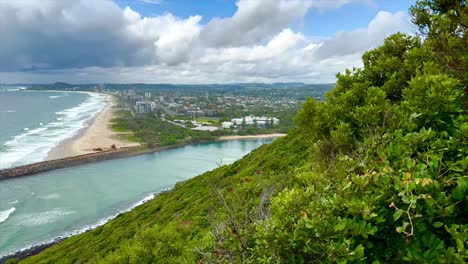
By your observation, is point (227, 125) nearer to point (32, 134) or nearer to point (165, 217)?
point (32, 134)

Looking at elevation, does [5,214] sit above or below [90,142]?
below

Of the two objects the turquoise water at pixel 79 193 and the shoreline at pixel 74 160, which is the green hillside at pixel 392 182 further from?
the shoreline at pixel 74 160

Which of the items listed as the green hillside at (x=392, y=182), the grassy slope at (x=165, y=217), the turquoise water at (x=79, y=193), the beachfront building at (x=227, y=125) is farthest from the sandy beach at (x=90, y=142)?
the green hillside at (x=392, y=182)

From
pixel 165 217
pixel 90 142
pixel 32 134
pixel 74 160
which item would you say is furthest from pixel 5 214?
pixel 32 134

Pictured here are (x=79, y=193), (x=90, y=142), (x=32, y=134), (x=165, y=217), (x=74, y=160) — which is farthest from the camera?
(x=32, y=134)

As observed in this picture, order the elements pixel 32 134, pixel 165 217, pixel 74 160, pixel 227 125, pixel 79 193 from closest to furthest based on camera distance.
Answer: pixel 165 217 → pixel 79 193 → pixel 74 160 → pixel 32 134 → pixel 227 125

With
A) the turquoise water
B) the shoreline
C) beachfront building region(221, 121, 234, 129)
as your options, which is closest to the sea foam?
the turquoise water
